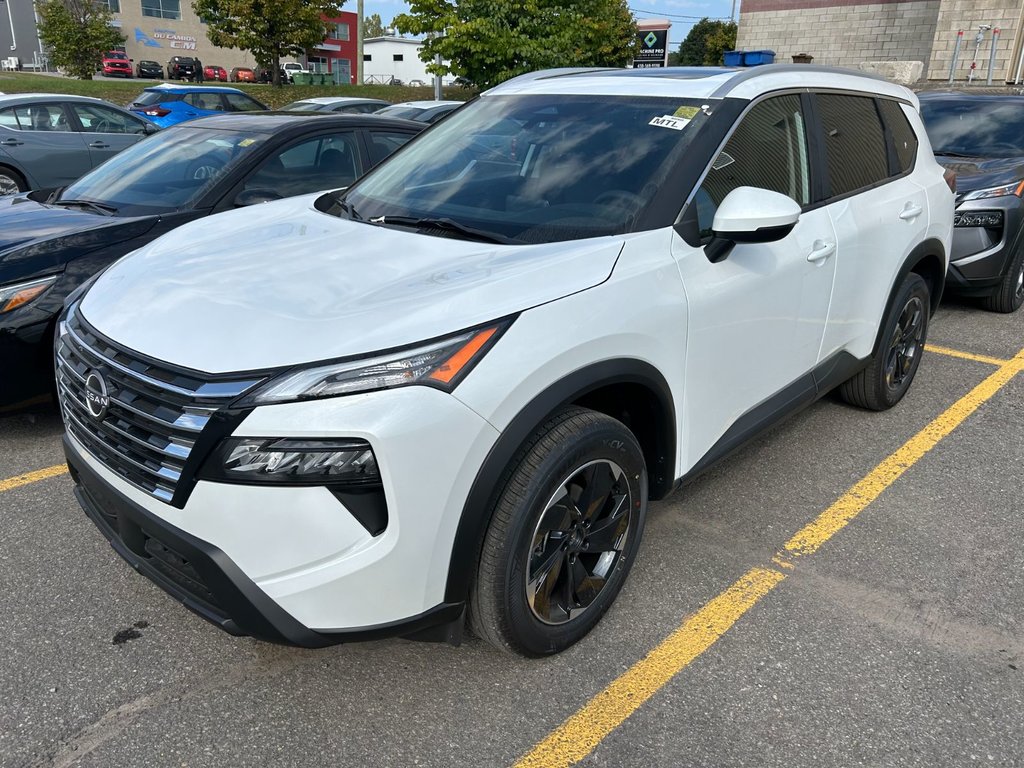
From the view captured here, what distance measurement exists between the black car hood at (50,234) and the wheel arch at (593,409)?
283 cm

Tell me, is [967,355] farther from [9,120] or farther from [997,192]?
[9,120]

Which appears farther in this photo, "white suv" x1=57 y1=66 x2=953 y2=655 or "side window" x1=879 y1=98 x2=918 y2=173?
"side window" x1=879 y1=98 x2=918 y2=173

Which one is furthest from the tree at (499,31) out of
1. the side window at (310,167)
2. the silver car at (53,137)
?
the side window at (310,167)

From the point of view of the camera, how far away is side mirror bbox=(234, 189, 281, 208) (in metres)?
4.67

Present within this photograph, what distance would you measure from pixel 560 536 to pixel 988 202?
543cm

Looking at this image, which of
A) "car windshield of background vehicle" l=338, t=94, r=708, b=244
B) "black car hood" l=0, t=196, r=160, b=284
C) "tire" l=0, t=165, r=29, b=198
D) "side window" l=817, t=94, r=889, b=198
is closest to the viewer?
"car windshield of background vehicle" l=338, t=94, r=708, b=244

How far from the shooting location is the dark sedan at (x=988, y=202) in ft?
20.5

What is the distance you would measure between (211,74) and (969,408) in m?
57.1

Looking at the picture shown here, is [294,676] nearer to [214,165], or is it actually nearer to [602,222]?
[602,222]

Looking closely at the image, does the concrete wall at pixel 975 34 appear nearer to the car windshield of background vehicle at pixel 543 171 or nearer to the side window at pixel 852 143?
the side window at pixel 852 143

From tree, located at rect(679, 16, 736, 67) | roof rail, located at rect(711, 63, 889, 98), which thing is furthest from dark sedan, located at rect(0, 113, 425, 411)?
tree, located at rect(679, 16, 736, 67)

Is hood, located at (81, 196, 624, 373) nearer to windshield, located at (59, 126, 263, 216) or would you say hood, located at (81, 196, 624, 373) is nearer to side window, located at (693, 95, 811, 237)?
side window, located at (693, 95, 811, 237)

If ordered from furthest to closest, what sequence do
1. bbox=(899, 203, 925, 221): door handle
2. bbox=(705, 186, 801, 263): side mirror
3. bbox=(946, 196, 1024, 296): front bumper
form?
bbox=(946, 196, 1024, 296): front bumper, bbox=(899, 203, 925, 221): door handle, bbox=(705, 186, 801, 263): side mirror

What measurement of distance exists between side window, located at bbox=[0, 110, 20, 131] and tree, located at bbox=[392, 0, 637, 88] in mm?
8195
